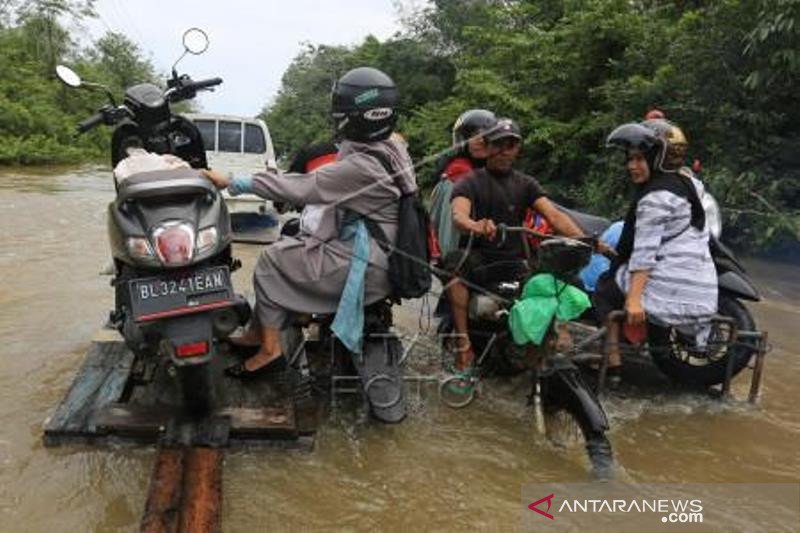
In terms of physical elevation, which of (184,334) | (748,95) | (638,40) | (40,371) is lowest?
(40,371)

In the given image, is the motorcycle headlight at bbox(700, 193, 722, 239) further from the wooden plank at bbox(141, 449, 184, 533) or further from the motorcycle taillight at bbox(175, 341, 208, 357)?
the wooden plank at bbox(141, 449, 184, 533)

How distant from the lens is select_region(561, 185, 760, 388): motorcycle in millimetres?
4543

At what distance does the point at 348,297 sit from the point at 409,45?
75.6ft

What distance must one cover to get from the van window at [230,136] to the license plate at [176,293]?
10094 millimetres

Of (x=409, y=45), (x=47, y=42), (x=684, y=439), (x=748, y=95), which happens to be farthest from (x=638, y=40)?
(x=47, y=42)

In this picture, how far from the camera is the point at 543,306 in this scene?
373 cm

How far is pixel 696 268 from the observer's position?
14.8 feet

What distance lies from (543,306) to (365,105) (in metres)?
1.33

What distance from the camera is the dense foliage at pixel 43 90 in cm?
2489

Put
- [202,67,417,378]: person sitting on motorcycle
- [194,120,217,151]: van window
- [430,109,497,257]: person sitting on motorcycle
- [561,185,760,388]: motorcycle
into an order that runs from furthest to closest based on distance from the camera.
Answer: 1. [194,120,217,151]: van window
2. [430,109,497,257]: person sitting on motorcycle
3. [561,185,760,388]: motorcycle
4. [202,67,417,378]: person sitting on motorcycle

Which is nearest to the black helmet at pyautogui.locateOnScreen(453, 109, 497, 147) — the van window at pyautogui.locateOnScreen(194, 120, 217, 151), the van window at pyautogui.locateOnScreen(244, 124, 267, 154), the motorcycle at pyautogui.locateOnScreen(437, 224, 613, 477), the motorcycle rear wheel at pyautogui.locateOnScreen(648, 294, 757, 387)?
the motorcycle at pyautogui.locateOnScreen(437, 224, 613, 477)

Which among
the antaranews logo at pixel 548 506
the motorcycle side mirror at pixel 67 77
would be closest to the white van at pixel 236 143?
the motorcycle side mirror at pixel 67 77

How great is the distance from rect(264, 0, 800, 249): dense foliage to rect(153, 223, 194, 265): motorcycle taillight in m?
1.54

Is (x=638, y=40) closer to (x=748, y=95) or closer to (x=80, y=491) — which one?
(x=748, y=95)
